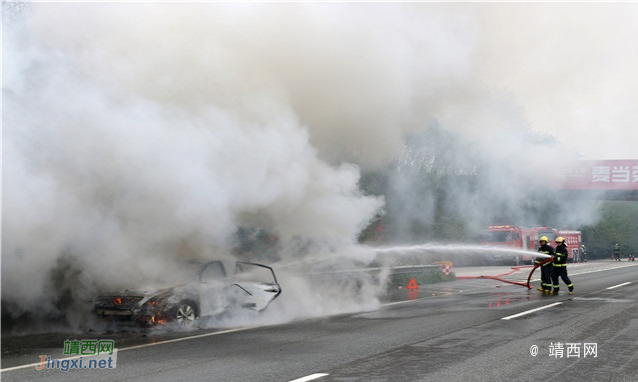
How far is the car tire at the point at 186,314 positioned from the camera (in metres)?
10.3

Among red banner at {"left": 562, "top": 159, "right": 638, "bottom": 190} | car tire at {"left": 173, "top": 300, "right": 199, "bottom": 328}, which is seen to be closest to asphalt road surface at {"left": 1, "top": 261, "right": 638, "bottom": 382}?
car tire at {"left": 173, "top": 300, "right": 199, "bottom": 328}

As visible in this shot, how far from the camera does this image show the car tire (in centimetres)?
1034

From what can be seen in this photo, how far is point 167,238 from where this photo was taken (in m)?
11.0

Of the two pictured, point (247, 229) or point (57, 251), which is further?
point (247, 229)

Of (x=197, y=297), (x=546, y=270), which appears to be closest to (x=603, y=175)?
(x=546, y=270)

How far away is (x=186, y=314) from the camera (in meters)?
10.5

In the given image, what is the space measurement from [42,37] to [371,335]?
22.5ft

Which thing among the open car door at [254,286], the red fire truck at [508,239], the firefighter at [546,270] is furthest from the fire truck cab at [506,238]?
the open car door at [254,286]

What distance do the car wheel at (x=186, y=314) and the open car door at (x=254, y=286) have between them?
104 cm

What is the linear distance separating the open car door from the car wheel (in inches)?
41.0

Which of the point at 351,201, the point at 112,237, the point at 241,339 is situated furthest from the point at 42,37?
the point at 351,201

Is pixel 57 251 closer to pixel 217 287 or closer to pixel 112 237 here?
pixel 112 237

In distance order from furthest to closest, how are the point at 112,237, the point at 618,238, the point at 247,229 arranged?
the point at 618,238, the point at 247,229, the point at 112,237

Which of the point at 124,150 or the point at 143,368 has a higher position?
the point at 124,150
